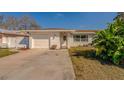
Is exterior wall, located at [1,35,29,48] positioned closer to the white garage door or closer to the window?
the white garage door

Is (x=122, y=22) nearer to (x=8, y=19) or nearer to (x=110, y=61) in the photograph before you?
(x=110, y=61)

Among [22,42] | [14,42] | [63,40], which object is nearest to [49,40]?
[63,40]

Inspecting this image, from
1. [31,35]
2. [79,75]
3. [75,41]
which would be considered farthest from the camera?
[75,41]

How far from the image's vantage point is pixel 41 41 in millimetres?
24219

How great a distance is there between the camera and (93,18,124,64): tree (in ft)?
35.7

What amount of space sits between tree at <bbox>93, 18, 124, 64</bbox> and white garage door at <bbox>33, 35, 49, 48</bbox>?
12.5m

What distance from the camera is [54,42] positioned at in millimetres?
24172

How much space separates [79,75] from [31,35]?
16930 millimetres

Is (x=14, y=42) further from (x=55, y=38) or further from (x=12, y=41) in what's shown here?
(x=55, y=38)

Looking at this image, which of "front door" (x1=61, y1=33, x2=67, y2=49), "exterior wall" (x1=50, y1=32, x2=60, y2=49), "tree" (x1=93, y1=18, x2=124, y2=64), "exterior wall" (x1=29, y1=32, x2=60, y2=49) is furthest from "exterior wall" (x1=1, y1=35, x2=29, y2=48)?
"tree" (x1=93, y1=18, x2=124, y2=64)

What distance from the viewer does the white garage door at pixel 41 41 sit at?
24.2 metres
